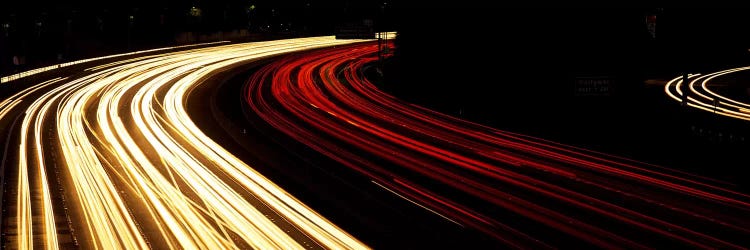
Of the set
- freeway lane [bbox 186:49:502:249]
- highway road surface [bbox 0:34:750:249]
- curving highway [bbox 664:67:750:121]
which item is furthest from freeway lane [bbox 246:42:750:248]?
curving highway [bbox 664:67:750:121]

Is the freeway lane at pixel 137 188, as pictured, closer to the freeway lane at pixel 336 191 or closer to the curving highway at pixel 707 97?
the freeway lane at pixel 336 191

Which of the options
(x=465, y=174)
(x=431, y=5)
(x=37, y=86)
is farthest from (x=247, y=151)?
(x=37, y=86)

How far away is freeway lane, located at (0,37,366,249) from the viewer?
1339 cm

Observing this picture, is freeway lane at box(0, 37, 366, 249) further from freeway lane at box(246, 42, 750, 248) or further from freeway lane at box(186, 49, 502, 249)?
freeway lane at box(246, 42, 750, 248)

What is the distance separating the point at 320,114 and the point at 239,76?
58.5ft

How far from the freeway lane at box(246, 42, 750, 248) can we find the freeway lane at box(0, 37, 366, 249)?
2.93m

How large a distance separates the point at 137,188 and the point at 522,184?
27.4 ft

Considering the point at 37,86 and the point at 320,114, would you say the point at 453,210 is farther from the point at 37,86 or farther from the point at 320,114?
the point at 37,86

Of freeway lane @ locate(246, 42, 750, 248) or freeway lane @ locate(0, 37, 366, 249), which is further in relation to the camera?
freeway lane @ locate(246, 42, 750, 248)

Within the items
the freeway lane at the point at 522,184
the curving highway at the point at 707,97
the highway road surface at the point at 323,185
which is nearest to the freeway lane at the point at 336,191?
the highway road surface at the point at 323,185

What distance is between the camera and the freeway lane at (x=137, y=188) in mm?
13391

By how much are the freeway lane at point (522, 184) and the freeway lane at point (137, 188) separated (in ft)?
9.63

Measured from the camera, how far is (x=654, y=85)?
39.3 meters

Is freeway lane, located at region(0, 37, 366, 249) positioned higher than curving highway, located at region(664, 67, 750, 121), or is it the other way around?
freeway lane, located at region(0, 37, 366, 249)
